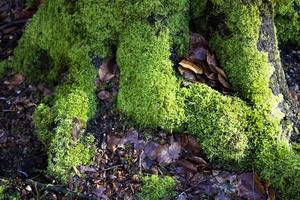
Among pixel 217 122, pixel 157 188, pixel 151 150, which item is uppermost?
pixel 217 122

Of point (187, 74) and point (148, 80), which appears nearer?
point (148, 80)

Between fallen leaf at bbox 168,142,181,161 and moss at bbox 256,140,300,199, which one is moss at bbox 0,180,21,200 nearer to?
fallen leaf at bbox 168,142,181,161

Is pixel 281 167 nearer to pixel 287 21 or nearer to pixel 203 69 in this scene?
pixel 203 69

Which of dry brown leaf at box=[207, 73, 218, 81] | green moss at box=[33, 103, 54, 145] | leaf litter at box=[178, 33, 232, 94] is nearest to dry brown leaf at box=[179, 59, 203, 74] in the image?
leaf litter at box=[178, 33, 232, 94]

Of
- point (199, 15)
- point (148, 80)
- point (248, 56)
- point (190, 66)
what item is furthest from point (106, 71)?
point (248, 56)

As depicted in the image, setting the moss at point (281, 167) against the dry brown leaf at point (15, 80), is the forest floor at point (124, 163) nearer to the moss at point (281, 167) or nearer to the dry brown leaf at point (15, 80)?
the moss at point (281, 167)

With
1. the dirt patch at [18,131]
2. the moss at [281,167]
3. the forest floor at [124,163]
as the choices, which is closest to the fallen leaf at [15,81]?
the dirt patch at [18,131]
